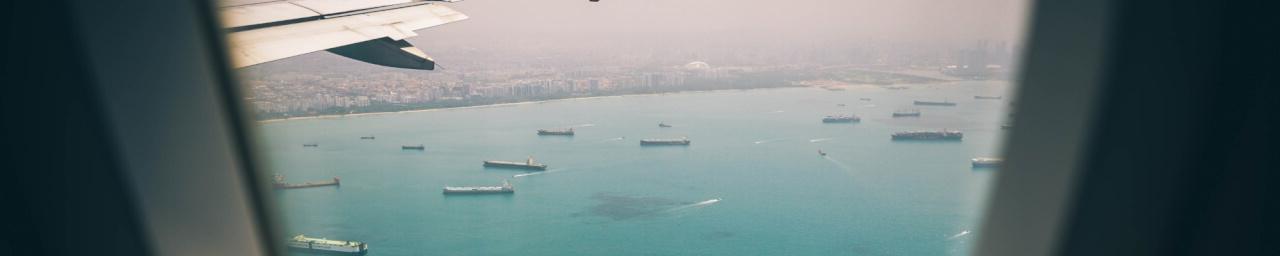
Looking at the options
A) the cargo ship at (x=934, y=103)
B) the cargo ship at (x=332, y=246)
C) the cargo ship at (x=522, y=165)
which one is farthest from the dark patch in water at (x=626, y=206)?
the cargo ship at (x=934, y=103)

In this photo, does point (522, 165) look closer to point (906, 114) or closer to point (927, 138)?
point (927, 138)

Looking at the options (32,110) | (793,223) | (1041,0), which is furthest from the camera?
(793,223)

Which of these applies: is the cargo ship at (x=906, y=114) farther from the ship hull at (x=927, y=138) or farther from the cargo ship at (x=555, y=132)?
the cargo ship at (x=555, y=132)

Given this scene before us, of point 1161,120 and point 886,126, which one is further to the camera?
point 886,126

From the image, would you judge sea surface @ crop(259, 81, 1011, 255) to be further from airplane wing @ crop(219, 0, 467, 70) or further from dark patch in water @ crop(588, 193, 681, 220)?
airplane wing @ crop(219, 0, 467, 70)

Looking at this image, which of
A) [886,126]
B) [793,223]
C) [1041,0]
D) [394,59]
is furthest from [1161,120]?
[886,126]

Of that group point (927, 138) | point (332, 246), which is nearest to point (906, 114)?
point (927, 138)

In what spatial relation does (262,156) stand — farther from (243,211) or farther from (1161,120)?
(1161,120)
